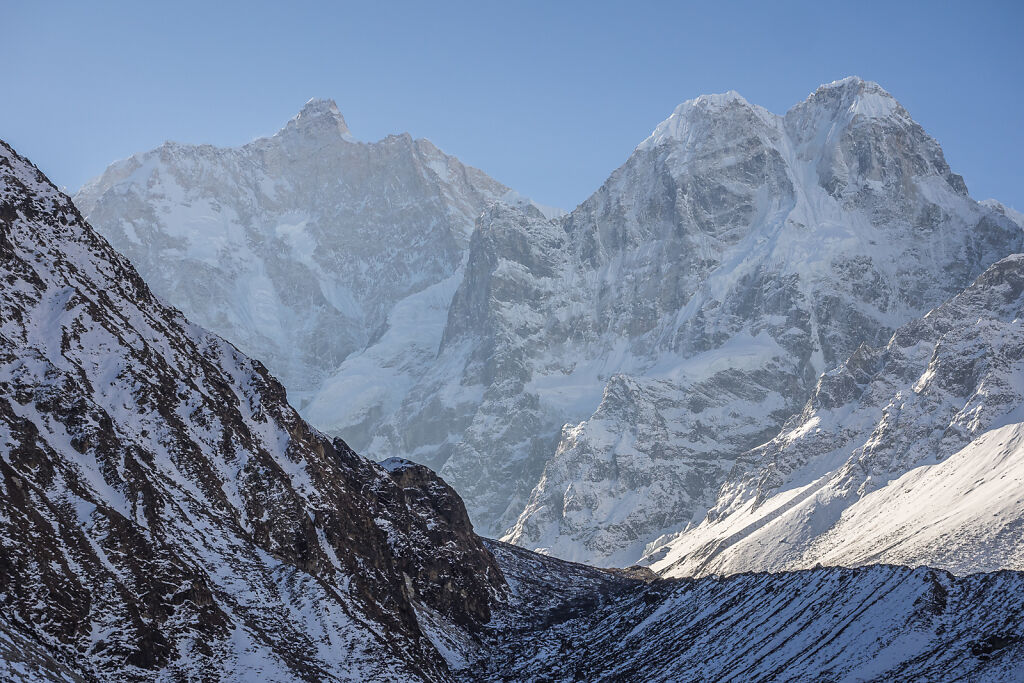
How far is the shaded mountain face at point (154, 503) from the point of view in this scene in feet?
457

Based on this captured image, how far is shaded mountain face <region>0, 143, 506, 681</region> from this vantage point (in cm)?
13938

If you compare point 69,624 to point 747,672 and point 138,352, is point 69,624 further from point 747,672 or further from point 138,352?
point 747,672

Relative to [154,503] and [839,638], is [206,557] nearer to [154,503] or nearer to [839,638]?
[154,503]

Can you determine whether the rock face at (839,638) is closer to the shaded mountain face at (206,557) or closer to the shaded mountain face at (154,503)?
the shaded mountain face at (206,557)

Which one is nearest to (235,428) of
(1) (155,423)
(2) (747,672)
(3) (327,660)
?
(1) (155,423)

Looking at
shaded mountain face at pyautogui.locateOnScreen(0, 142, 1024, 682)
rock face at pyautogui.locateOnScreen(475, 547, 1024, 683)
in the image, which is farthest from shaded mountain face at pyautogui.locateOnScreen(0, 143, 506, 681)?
rock face at pyautogui.locateOnScreen(475, 547, 1024, 683)

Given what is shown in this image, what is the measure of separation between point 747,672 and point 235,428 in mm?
64074

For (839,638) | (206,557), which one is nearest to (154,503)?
(206,557)

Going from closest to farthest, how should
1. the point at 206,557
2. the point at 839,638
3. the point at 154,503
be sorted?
the point at 154,503 < the point at 206,557 < the point at 839,638

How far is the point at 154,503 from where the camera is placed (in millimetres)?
155250

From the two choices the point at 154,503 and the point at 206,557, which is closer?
the point at 154,503

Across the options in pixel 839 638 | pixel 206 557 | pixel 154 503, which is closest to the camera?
pixel 154 503

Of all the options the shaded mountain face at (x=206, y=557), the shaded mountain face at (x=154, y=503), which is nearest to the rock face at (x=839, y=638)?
the shaded mountain face at (x=206, y=557)

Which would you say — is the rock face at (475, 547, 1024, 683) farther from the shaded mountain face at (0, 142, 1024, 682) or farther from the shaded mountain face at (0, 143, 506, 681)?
the shaded mountain face at (0, 143, 506, 681)
